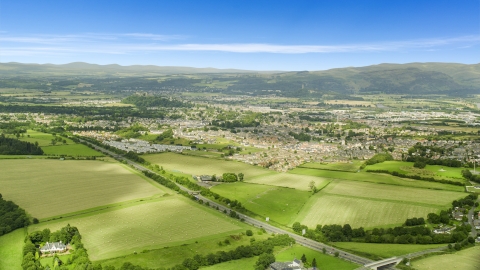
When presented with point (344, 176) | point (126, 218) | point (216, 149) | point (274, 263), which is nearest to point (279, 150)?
point (216, 149)

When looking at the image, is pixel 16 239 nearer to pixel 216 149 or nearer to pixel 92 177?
pixel 92 177

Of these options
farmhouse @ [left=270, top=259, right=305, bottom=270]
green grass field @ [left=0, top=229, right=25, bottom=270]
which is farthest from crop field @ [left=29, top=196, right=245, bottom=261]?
farmhouse @ [left=270, top=259, right=305, bottom=270]

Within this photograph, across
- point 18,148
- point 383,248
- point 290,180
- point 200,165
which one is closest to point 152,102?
point 18,148

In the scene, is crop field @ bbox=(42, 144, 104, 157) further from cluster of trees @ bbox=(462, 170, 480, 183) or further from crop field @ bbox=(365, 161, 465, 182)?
cluster of trees @ bbox=(462, 170, 480, 183)

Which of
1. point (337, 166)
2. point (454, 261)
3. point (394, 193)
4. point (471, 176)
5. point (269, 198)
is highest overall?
point (471, 176)

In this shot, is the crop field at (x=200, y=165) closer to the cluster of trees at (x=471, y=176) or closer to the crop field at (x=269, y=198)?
the crop field at (x=269, y=198)

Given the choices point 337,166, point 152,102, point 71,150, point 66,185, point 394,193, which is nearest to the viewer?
point 394,193

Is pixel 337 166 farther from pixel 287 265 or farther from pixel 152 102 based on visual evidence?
pixel 152 102
